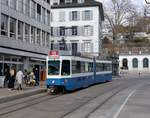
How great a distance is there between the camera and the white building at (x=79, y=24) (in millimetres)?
84625

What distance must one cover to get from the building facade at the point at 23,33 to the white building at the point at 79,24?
94.6 ft

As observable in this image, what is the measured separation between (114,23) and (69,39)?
11.0 m

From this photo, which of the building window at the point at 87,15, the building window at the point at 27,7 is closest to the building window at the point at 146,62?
the building window at the point at 87,15

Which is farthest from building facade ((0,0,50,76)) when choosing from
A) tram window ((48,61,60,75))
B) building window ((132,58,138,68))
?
building window ((132,58,138,68))

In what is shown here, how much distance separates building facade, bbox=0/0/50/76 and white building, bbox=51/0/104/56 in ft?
94.6

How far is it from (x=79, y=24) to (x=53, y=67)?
54528mm

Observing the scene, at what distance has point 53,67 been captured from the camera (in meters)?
31.1

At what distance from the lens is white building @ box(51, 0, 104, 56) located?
84.6 metres

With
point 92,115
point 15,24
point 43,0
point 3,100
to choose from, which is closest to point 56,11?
point 43,0

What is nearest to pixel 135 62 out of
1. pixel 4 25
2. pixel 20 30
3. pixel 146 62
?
pixel 146 62

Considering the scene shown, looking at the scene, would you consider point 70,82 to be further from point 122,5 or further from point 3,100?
point 122,5

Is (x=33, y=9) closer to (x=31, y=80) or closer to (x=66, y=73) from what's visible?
(x=31, y=80)

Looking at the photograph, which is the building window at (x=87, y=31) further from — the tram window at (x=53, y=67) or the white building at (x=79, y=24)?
the tram window at (x=53, y=67)

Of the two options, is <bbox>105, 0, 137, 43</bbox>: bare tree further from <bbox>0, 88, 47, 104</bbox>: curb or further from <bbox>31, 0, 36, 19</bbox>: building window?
<bbox>0, 88, 47, 104</bbox>: curb
